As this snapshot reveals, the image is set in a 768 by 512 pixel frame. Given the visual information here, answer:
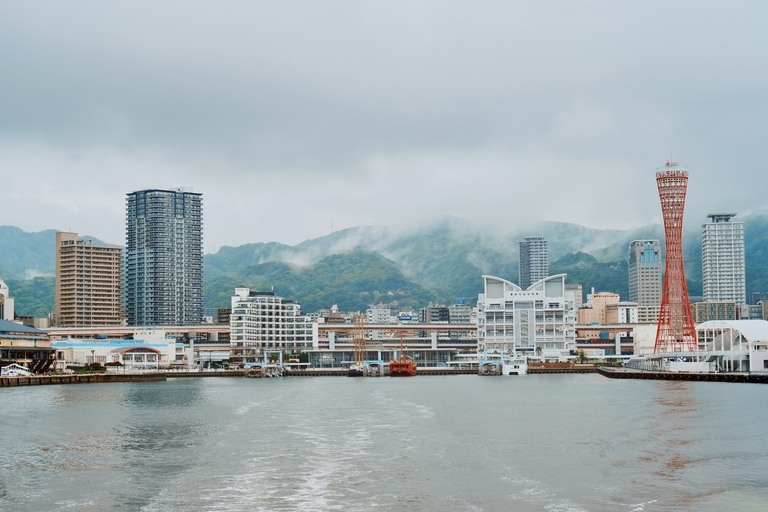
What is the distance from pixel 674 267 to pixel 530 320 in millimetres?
45885

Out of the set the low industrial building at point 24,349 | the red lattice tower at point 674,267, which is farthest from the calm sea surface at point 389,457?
the low industrial building at point 24,349

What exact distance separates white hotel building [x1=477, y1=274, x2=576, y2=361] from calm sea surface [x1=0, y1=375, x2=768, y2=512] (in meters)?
95.9

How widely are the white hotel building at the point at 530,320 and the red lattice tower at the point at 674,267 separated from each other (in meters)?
39.0

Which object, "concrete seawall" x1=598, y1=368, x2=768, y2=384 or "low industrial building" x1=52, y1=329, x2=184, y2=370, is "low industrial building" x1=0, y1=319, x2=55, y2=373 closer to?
"low industrial building" x1=52, y1=329, x2=184, y2=370

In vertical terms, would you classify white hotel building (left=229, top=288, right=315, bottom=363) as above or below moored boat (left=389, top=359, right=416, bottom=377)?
above

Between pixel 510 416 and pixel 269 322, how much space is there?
410 feet

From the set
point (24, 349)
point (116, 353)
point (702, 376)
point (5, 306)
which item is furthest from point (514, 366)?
point (5, 306)

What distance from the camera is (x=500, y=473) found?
35.3m

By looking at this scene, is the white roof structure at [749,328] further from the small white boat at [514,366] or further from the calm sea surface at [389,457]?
the calm sea surface at [389,457]

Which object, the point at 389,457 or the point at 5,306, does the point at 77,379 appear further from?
the point at 389,457

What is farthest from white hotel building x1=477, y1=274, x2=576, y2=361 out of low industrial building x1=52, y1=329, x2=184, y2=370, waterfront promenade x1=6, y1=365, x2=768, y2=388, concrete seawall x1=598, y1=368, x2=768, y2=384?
low industrial building x1=52, y1=329, x2=184, y2=370

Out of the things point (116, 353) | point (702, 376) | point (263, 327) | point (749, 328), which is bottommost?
point (702, 376)

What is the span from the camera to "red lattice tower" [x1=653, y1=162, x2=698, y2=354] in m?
122

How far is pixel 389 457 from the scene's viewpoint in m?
39.7
